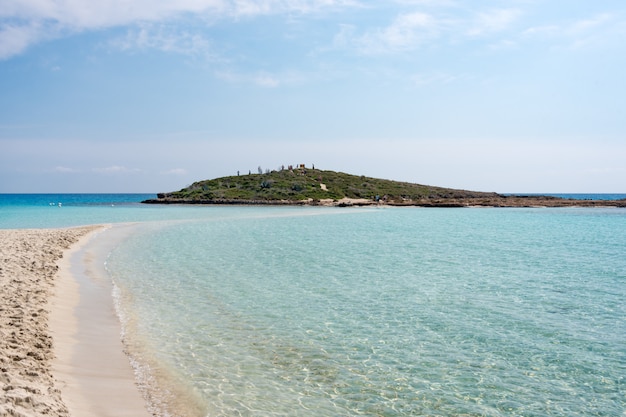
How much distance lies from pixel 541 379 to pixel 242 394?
21.4 ft

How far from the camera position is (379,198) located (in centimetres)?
12431

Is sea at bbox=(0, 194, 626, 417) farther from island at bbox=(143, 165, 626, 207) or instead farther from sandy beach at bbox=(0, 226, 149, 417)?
island at bbox=(143, 165, 626, 207)

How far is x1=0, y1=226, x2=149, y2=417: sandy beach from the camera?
27.9 feet

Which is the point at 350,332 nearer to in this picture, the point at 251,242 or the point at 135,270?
the point at 135,270

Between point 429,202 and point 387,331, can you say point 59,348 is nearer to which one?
point 387,331

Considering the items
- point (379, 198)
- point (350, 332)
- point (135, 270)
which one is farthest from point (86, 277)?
point (379, 198)

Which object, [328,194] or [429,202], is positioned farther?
[328,194]

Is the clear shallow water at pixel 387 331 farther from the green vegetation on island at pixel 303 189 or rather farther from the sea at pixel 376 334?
the green vegetation on island at pixel 303 189

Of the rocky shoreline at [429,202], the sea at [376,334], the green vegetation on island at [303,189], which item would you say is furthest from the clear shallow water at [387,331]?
the green vegetation on island at [303,189]

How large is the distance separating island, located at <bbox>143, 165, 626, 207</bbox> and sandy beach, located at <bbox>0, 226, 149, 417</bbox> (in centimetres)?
9202

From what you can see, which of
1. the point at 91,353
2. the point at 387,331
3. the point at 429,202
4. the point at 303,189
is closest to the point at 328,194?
the point at 303,189

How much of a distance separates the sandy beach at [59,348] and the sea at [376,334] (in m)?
0.64

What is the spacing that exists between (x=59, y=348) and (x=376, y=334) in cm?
829

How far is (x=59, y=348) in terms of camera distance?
468 inches
